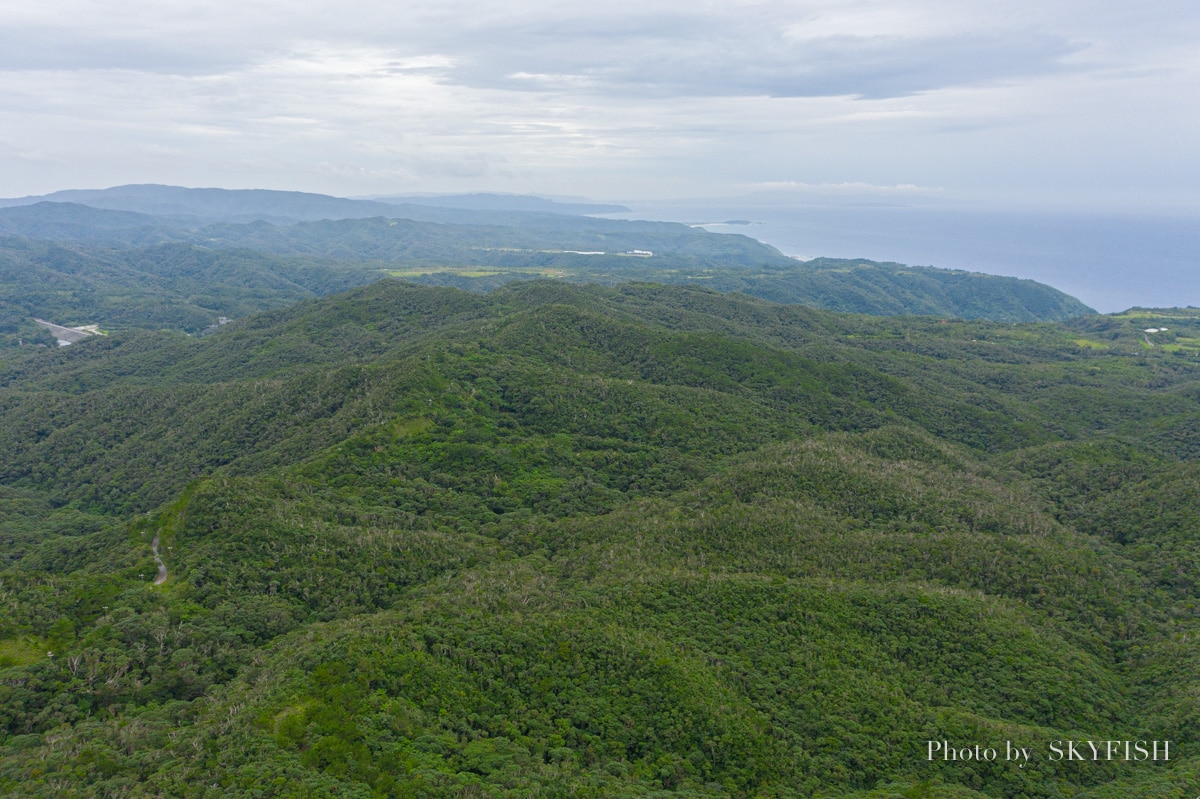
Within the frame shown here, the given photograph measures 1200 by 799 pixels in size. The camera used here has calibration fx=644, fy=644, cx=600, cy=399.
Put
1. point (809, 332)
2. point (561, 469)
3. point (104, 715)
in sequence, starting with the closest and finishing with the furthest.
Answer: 1. point (104, 715)
2. point (561, 469)
3. point (809, 332)

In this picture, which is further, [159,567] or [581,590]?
[159,567]

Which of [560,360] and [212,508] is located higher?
[560,360]

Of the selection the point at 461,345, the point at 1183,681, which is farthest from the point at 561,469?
the point at 1183,681

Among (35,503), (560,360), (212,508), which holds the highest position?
(560,360)

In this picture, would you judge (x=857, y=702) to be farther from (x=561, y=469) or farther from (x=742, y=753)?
(x=561, y=469)

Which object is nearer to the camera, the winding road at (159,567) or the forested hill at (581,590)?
the forested hill at (581,590)

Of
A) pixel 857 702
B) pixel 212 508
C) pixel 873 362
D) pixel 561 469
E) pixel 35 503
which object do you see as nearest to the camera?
pixel 857 702

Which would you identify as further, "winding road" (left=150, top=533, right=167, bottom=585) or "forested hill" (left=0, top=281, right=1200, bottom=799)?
"winding road" (left=150, top=533, right=167, bottom=585)

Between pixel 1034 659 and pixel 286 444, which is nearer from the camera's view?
pixel 1034 659
